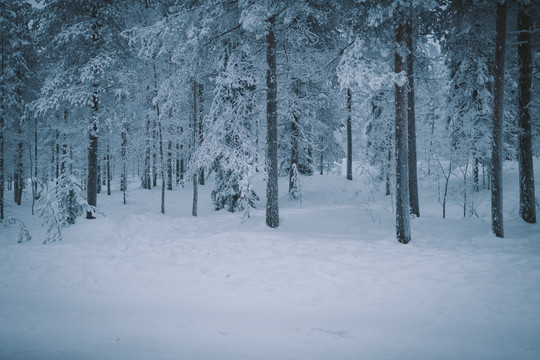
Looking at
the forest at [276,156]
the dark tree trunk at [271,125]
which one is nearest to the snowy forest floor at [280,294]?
the forest at [276,156]

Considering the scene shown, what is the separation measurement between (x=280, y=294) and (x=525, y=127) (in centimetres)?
983

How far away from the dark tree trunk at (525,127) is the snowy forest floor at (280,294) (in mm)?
640

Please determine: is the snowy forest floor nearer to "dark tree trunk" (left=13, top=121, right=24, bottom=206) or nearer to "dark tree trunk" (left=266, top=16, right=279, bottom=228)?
"dark tree trunk" (left=266, top=16, right=279, bottom=228)

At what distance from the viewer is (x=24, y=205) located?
22.1 meters

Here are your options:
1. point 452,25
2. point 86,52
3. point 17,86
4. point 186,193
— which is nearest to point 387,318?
point 452,25

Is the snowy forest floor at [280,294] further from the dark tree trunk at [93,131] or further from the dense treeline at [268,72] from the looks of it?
the dark tree trunk at [93,131]

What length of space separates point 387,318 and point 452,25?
944 centimetres

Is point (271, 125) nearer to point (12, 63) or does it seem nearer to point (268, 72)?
point (268, 72)

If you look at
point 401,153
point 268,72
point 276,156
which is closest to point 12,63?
point 268,72

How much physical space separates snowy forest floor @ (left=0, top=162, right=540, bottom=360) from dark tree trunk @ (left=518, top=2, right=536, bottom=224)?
2.10 ft

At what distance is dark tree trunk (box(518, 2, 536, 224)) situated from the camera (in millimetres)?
8836

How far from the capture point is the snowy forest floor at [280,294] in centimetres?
375

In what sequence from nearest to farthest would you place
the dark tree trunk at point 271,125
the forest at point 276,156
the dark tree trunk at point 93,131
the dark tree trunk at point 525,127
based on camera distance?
the forest at point 276,156
the dark tree trunk at point 525,127
the dark tree trunk at point 271,125
the dark tree trunk at point 93,131

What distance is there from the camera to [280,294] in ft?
18.1
